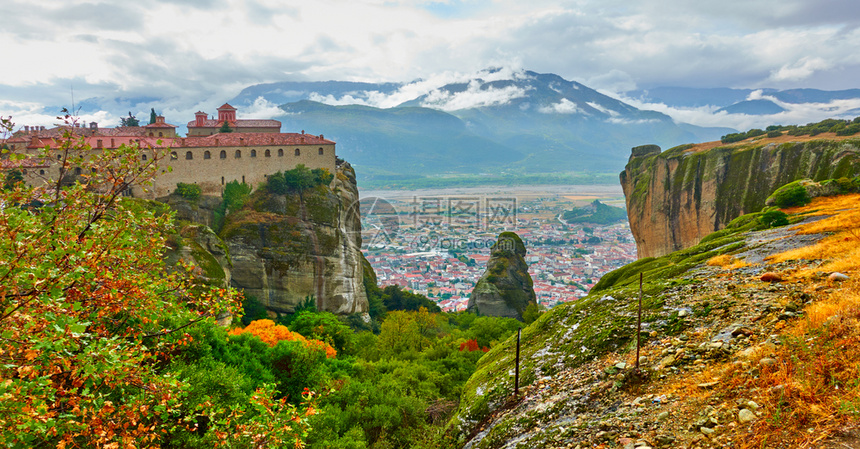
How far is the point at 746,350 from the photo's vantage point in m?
6.41

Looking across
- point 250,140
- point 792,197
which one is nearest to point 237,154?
point 250,140

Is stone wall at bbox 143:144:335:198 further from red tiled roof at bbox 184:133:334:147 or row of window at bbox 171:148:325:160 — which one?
red tiled roof at bbox 184:133:334:147

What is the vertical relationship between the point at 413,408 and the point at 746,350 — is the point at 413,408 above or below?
below

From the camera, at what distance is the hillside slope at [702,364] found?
500 cm

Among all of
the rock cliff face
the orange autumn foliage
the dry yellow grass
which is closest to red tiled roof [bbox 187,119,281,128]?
the orange autumn foliage

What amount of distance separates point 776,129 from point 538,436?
152 feet

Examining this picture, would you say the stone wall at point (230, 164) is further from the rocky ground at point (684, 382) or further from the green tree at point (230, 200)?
the rocky ground at point (684, 382)

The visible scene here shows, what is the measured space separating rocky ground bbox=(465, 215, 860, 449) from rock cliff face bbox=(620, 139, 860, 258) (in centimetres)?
2401

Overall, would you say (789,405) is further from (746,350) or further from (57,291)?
(57,291)

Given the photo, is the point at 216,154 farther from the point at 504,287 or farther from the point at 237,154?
the point at 504,287

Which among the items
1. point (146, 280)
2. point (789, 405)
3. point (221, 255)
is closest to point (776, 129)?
point (789, 405)

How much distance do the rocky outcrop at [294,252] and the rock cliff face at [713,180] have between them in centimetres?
3297

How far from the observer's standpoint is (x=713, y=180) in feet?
112

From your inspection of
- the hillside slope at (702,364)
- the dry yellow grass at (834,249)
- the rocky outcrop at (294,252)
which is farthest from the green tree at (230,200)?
the dry yellow grass at (834,249)
